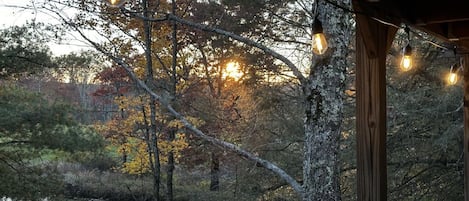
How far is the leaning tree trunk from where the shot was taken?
12.0 ft

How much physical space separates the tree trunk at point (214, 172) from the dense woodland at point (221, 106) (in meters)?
0.05

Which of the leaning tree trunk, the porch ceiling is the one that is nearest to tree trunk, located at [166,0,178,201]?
the leaning tree trunk

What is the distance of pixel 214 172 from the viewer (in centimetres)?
1033

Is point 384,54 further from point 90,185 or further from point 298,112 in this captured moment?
point 90,185

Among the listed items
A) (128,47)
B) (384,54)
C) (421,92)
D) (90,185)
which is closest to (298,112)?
(421,92)

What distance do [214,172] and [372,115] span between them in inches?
343

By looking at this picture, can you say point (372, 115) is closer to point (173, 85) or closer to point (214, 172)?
point (173, 85)

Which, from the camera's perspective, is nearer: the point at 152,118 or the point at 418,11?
the point at 418,11

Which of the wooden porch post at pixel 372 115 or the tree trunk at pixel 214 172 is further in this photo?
the tree trunk at pixel 214 172

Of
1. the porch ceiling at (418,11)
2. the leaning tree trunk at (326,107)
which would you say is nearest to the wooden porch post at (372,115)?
the porch ceiling at (418,11)

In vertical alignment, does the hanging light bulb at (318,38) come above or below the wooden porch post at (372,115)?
above

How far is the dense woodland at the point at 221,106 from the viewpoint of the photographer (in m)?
4.46

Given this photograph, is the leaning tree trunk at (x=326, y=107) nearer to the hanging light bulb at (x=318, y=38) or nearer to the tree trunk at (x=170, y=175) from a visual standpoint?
the hanging light bulb at (x=318, y=38)

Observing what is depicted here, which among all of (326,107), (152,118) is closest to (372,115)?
(326,107)
